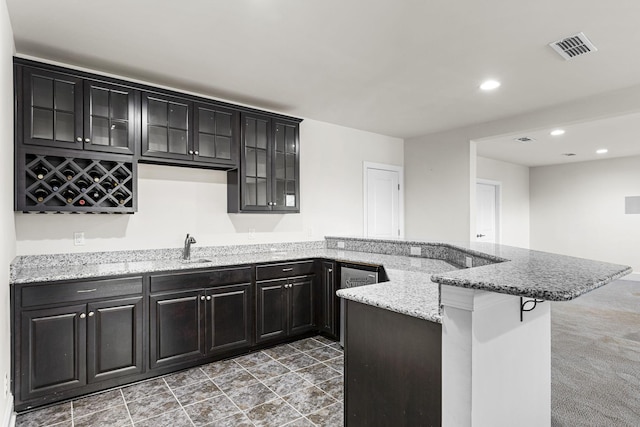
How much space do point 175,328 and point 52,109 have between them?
1.96 meters

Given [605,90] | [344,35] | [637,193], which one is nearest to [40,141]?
[344,35]

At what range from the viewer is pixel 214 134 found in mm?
3555

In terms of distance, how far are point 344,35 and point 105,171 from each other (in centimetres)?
220

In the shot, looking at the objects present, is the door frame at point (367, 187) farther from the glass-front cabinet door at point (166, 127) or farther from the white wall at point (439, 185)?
the glass-front cabinet door at point (166, 127)

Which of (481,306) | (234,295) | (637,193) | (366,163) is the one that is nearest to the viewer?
(481,306)

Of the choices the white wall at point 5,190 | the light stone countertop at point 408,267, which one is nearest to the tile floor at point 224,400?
the white wall at point 5,190

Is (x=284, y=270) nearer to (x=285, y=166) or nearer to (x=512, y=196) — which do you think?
(x=285, y=166)

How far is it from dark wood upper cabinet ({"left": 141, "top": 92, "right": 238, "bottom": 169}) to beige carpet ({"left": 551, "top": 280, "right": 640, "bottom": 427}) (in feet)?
11.2

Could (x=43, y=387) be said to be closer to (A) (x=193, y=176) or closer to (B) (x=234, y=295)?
(B) (x=234, y=295)

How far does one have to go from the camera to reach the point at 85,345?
2.61 meters

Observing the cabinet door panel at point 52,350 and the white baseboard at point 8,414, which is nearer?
the white baseboard at point 8,414

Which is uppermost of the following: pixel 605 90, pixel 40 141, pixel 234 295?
pixel 605 90

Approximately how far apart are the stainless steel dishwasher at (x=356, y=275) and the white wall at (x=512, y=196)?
5083 millimetres

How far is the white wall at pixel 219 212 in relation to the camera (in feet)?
9.99
